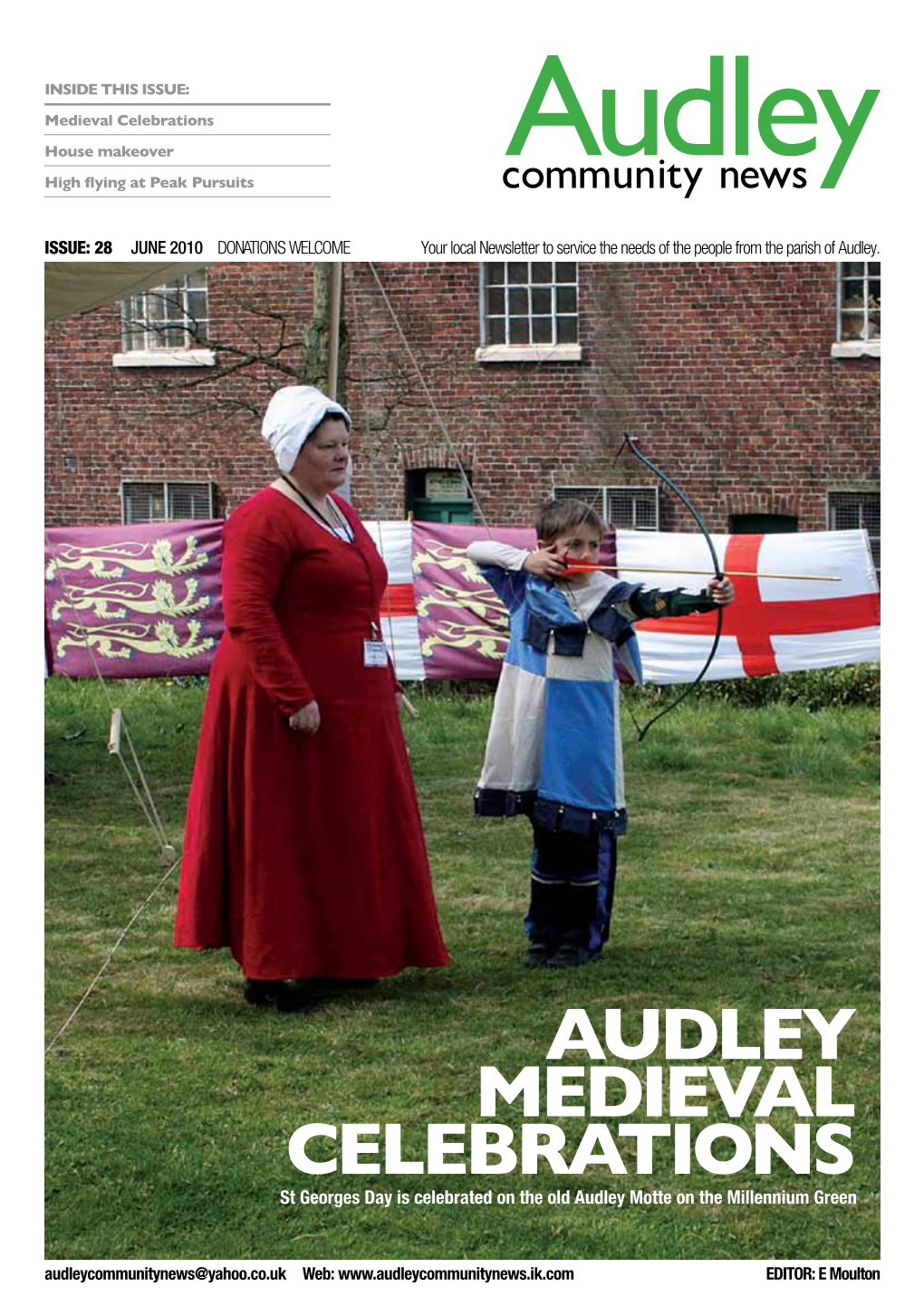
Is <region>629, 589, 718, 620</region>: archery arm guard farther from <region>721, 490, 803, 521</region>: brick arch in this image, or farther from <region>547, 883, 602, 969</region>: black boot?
<region>721, 490, 803, 521</region>: brick arch

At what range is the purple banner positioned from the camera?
36.6ft

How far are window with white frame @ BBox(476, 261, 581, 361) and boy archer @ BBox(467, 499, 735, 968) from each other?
9250 millimetres

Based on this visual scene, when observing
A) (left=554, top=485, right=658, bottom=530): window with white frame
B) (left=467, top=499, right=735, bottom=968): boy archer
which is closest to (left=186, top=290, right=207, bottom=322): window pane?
(left=554, top=485, right=658, bottom=530): window with white frame

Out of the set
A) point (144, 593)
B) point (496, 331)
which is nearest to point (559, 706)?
point (144, 593)

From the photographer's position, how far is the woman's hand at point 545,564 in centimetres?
534

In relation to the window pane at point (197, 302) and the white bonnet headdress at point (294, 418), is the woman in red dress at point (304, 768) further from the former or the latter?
the window pane at point (197, 302)

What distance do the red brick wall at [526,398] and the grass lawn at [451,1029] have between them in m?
5.27

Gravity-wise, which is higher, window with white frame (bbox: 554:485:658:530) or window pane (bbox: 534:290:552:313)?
window pane (bbox: 534:290:552:313)

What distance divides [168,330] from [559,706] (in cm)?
1049

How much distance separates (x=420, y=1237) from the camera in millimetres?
3582

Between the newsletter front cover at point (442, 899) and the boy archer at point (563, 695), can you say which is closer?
the newsletter front cover at point (442, 899)

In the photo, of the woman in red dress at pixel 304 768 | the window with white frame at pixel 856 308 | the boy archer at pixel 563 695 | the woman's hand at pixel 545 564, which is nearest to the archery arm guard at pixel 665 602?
the boy archer at pixel 563 695

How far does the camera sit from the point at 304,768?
506cm
